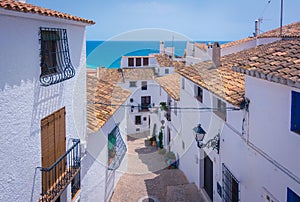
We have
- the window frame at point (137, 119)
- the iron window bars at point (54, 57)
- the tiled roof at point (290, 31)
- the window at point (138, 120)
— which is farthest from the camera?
the window at point (138, 120)

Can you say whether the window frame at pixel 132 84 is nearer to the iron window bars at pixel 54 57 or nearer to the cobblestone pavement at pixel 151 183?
the cobblestone pavement at pixel 151 183

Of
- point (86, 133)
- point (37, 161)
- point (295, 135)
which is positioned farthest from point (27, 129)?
point (295, 135)

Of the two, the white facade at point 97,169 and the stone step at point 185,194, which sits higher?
the white facade at point 97,169

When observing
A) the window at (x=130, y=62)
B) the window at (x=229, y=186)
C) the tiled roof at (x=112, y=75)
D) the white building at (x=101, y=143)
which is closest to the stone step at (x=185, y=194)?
the white building at (x=101, y=143)

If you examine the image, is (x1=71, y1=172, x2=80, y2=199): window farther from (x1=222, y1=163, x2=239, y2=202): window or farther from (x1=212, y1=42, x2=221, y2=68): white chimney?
(x1=212, y1=42, x2=221, y2=68): white chimney

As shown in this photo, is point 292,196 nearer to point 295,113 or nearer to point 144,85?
point 295,113

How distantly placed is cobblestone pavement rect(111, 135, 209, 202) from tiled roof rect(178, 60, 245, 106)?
489 cm

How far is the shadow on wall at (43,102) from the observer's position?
5581 mm

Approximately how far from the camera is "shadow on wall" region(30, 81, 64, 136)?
558 cm

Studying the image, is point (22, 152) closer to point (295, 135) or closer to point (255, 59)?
point (295, 135)

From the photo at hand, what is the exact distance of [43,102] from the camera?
5930 mm

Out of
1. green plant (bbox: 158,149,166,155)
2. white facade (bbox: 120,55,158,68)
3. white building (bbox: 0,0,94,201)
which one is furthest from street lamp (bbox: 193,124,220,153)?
white facade (bbox: 120,55,158,68)

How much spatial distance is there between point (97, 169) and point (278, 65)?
23.0 ft

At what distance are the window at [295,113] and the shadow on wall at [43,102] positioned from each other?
15.5 ft
